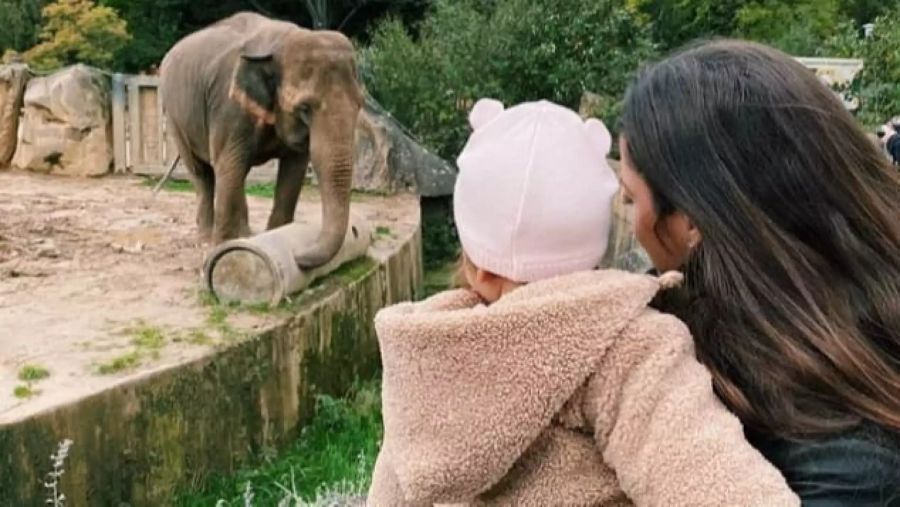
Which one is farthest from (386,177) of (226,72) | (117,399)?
(117,399)

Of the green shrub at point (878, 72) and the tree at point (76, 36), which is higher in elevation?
the green shrub at point (878, 72)

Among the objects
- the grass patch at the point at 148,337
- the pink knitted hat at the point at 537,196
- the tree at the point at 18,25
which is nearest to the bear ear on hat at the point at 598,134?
the pink knitted hat at the point at 537,196

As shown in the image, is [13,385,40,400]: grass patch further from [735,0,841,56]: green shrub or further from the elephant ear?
[735,0,841,56]: green shrub

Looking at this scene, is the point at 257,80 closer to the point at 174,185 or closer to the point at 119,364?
the point at 119,364

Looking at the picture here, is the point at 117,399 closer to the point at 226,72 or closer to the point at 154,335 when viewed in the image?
the point at 154,335

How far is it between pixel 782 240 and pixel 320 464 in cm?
392

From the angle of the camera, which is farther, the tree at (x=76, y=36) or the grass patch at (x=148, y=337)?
the tree at (x=76, y=36)

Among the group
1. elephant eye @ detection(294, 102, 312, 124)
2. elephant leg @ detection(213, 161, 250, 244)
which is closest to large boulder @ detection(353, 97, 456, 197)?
elephant leg @ detection(213, 161, 250, 244)

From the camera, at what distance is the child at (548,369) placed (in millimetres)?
1120

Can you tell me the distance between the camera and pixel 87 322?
16.2 feet

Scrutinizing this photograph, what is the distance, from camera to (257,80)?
574cm

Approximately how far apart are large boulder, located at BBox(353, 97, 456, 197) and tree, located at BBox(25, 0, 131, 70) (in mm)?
7507

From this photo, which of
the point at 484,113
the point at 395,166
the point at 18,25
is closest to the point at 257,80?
the point at 395,166

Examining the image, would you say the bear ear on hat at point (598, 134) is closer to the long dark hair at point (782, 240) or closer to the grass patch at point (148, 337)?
the long dark hair at point (782, 240)
